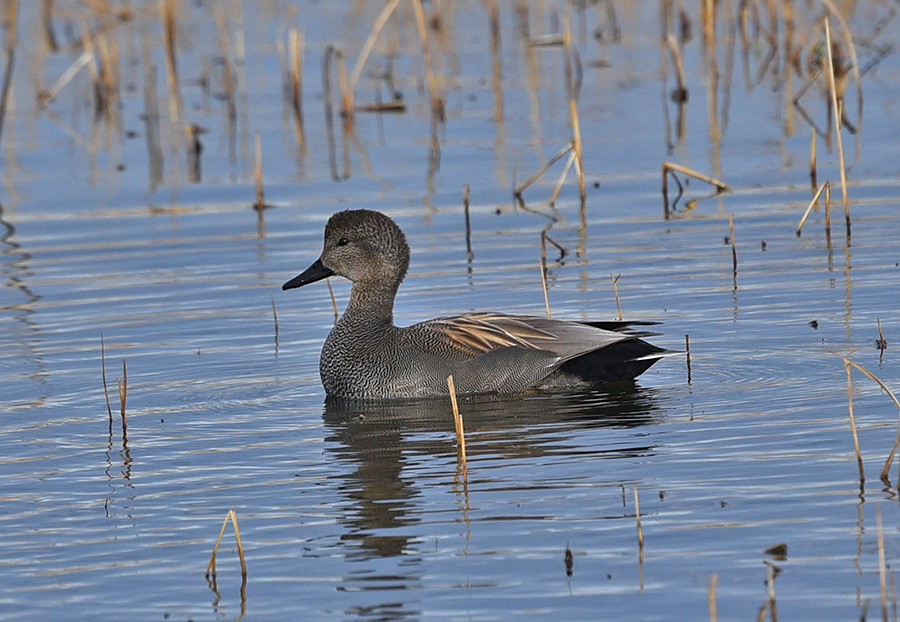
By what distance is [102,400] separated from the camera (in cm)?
815

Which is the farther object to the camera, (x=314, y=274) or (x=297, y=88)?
(x=297, y=88)

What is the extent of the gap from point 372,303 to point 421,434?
168 cm

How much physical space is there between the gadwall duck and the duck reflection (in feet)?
0.32

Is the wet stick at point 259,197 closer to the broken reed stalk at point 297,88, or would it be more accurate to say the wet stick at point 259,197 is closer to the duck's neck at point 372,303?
the broken reed stalk at point 297,88

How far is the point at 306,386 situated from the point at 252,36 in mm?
12492

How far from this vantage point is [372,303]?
8898 mm

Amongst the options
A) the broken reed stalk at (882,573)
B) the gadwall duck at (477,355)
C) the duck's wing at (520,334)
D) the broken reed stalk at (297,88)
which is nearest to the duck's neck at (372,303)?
the gadwall duck at (477,355)

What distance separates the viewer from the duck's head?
8.93 m

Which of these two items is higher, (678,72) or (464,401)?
(678,72)

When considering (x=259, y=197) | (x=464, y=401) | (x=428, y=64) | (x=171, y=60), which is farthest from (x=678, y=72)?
(x=464, y=401)

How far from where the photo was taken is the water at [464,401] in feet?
17.2

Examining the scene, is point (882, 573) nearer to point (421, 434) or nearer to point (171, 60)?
point (421, 434)

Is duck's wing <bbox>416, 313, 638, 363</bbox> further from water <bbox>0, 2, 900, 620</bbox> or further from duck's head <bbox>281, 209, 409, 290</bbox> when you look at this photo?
duck's head <bbox>281, 209, 409, 290</bbox>

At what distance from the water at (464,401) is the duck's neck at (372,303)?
0.54 meters
